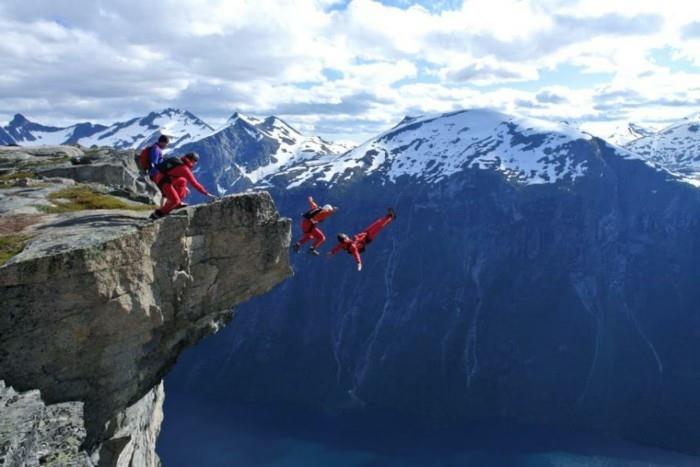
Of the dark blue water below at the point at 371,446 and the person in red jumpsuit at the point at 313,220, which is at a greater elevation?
the person in red jumpsuit at the point at 313,220

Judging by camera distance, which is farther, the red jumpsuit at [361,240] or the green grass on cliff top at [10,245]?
the red jumpsuit at [361,240]

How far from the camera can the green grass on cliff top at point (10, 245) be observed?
65.5 feet

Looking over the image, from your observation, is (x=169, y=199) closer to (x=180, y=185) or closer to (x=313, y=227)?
(x=180, y=185)

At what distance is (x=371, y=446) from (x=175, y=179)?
161 m

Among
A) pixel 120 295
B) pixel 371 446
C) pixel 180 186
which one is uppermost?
pixel 180 186

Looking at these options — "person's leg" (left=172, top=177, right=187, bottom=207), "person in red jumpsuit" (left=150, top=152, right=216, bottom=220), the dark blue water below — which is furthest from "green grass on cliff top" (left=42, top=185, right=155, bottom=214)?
the dark blue water below

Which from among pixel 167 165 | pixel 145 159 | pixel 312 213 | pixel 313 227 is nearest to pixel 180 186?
pixel 167 165

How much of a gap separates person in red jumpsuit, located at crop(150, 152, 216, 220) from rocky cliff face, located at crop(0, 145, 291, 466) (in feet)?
3.58

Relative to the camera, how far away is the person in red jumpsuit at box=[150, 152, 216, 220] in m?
24.7

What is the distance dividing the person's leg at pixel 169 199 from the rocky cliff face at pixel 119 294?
93 cm

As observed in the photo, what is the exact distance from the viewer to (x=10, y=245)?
21.0 m

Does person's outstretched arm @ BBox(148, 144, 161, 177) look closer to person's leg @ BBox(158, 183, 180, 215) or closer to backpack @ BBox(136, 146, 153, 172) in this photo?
backpack @ BBox(136, 146, 153, 172)

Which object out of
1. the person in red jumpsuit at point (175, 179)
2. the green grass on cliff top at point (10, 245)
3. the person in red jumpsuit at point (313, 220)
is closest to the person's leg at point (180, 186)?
the person in red jumpsuit at point (175, 179)

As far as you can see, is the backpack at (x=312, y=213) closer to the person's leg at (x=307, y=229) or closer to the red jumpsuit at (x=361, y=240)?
the person's leg at (x=307, y=229)
